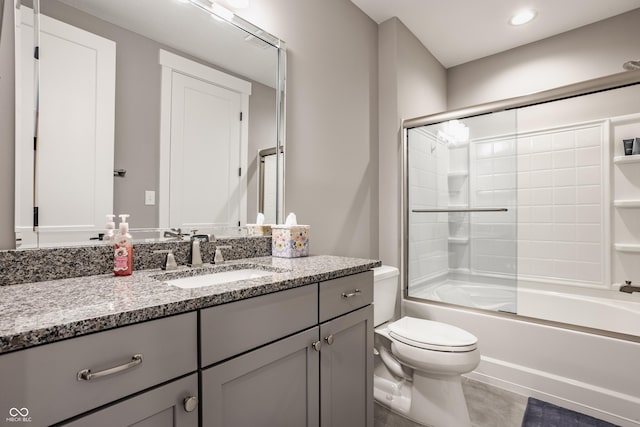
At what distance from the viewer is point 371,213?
8.10ft

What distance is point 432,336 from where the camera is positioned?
1.71 meters

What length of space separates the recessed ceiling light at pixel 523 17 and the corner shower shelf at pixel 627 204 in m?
1.53

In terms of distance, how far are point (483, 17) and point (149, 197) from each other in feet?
8.69

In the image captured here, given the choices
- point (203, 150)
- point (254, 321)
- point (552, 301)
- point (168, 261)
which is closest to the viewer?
point (254, 321)

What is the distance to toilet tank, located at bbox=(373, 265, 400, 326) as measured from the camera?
1.95m

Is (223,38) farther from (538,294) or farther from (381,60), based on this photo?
(538,294)

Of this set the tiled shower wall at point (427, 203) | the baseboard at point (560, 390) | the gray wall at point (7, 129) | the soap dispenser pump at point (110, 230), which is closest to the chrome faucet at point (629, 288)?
the baseboard at point (560, 390)

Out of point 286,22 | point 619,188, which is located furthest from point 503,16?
point 286,22

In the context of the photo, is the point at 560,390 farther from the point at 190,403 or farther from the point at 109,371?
the point at 109,371

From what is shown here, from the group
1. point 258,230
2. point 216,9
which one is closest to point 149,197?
point 258,230

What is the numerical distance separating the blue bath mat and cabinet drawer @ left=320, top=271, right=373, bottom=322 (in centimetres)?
121

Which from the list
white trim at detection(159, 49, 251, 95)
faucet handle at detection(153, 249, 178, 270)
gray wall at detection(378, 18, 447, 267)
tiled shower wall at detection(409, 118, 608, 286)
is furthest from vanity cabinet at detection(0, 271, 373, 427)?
tiled shower wall at detection(409, 118, 608, 286)

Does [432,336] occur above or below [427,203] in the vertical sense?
below

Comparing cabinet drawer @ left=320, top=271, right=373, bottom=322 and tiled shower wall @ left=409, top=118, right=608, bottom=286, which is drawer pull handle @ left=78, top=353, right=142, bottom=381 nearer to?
cabinet drawer @ left=320, top=271, right=373, bottom=322
